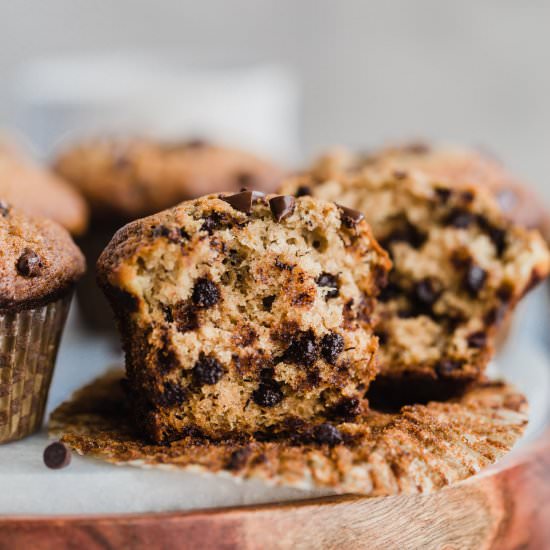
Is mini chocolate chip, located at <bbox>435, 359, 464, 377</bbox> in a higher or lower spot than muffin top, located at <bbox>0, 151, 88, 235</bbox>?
higher

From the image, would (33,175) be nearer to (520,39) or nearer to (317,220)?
(317,220)

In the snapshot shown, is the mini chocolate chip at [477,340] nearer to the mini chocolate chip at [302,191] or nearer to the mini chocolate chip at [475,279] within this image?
the mini chocolate chip at [475,279]

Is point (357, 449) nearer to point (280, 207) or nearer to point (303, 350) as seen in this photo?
point (303, 350)

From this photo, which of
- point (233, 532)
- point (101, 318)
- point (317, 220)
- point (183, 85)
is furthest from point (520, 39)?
point (233, 532)

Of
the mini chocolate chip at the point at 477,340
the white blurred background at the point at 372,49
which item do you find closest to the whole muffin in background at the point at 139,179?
the mini chocolate chip at the point at 477,340

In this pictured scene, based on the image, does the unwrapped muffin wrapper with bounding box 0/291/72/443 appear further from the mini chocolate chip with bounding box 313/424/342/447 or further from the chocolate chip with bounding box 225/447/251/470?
the mini chocolate chip with bounding box 313/424/342/447

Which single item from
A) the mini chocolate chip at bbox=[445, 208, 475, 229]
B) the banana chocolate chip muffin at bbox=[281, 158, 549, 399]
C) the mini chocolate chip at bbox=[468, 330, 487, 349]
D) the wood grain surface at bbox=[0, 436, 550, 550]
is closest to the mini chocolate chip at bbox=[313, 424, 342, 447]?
the wood grain surface at bbox=[0, 436, 550, 550]
